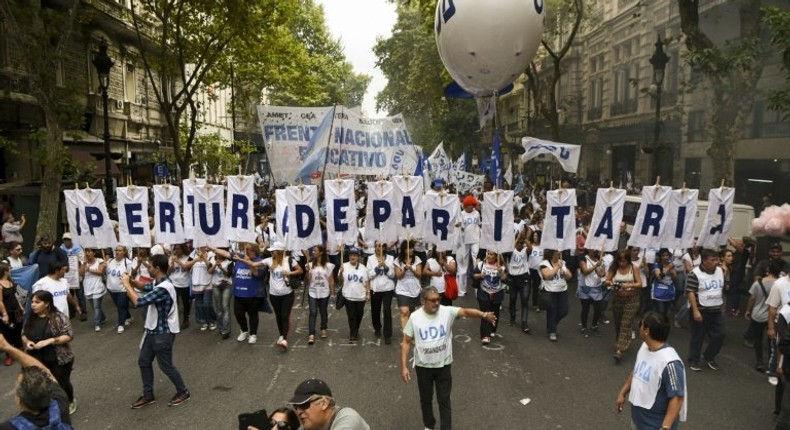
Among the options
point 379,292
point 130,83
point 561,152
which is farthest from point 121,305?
Answer: point 130,83

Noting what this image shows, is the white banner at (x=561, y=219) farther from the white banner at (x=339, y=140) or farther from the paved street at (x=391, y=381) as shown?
the white banner at (x=339, y=140)

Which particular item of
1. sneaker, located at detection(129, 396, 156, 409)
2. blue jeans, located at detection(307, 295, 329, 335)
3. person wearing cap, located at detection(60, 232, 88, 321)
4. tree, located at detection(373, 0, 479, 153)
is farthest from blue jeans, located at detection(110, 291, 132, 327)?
tree, located at detection(373, 0, 479, 153)

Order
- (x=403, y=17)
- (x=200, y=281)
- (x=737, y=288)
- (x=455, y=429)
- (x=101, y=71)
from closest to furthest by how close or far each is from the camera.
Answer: (x=455, y=429) → (x=200, y=281) → (x=737, y=288) → (x=101, y=71) → (x=403, y=17)

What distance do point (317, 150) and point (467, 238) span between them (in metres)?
3.90

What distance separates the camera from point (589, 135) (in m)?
34.4

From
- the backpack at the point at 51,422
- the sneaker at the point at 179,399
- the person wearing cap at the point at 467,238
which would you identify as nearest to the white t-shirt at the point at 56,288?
the sneaker at the point at 179,399

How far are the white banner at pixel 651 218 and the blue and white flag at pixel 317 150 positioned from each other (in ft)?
22.2

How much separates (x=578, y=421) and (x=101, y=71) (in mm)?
14457

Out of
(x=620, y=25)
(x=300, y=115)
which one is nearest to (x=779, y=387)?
(x=300, y=115)

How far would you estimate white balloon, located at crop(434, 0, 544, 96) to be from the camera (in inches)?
320

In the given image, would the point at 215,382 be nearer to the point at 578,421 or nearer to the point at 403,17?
the point at 578,421

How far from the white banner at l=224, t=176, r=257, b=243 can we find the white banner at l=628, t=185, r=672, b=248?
618 centimetres

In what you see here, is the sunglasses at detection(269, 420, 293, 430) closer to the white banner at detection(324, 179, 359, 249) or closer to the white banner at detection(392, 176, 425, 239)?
the white banner at detection(324, 179, 359, 249)

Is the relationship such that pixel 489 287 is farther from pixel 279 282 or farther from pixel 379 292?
pixel 279 282
